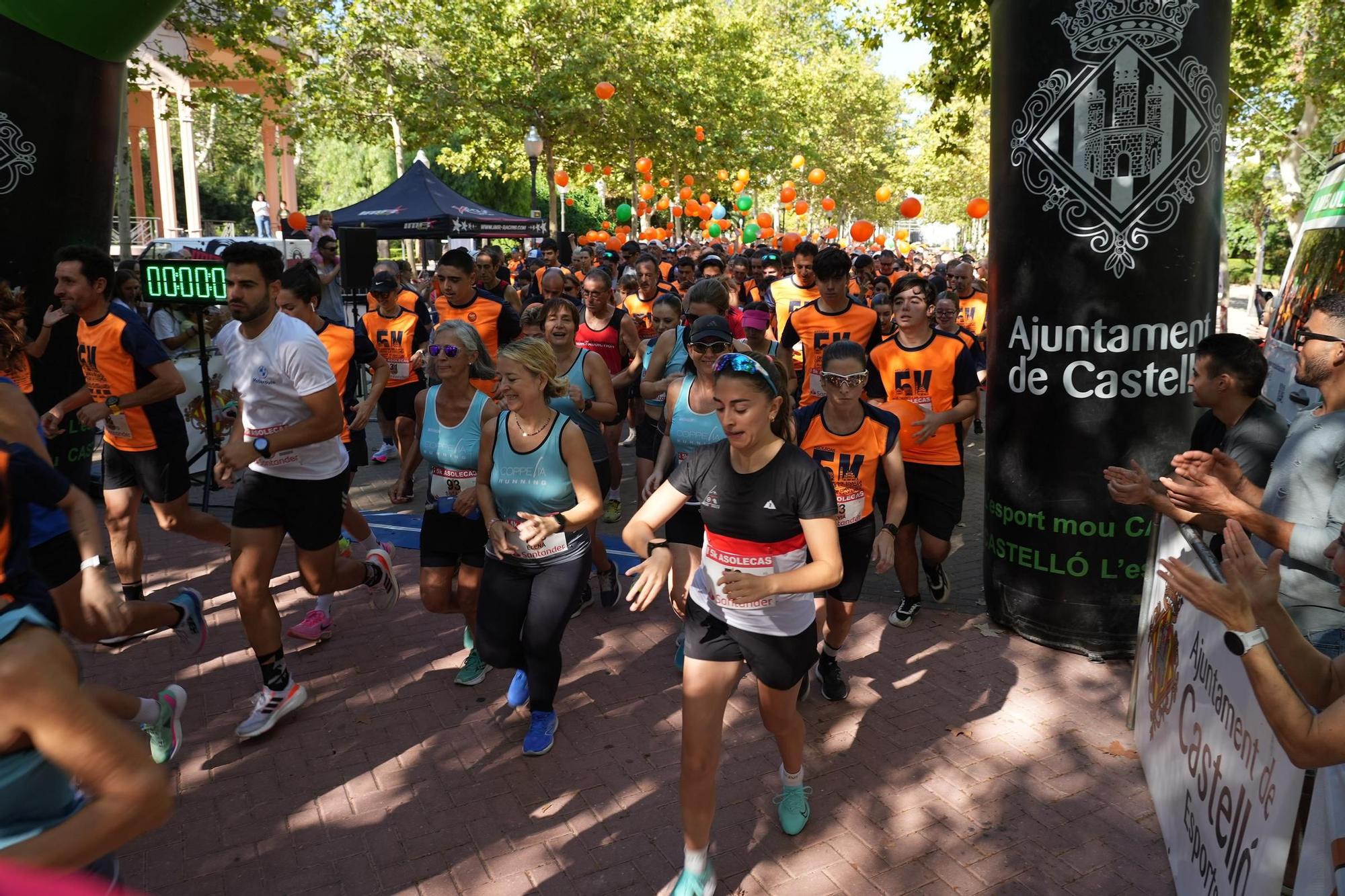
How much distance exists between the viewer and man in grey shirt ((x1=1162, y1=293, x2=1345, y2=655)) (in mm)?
3492

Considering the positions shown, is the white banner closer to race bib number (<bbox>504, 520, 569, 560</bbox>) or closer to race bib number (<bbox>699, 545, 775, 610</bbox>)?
race bib number (<bbox>699, 545, 775, 610</bbox>)

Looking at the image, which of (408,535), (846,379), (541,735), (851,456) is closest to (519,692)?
(541,735)

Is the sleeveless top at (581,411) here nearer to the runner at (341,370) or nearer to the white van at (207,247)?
the runner at (341,370)

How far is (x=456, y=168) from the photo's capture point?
3297 centimetres

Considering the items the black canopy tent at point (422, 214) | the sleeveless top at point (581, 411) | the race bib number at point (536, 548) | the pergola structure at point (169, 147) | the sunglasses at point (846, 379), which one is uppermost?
the pergola structure at point (169, 147)

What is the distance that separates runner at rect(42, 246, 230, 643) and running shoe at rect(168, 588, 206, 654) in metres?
0.06

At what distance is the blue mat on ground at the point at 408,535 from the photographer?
774cm

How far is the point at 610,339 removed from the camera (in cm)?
855

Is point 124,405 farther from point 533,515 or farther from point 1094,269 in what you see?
point 1094,269

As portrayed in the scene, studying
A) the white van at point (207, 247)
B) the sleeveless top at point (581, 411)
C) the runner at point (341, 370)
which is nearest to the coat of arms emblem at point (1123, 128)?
the sleeveless top at point (581, 411)

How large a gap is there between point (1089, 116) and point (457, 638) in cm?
445

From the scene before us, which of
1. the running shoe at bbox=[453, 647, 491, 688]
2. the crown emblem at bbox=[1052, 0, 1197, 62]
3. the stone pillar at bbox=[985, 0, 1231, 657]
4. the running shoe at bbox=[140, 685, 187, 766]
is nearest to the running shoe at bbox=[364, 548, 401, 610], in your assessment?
the running shoe at bbox=[453, 647, 491, 688]

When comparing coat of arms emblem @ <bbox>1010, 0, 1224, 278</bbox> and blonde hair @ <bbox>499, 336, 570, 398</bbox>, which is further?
coat of arms emblem @ <bbox>1010, 0, 1224, 278</bbox>

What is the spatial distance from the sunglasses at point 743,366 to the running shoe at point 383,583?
10.2 ft
